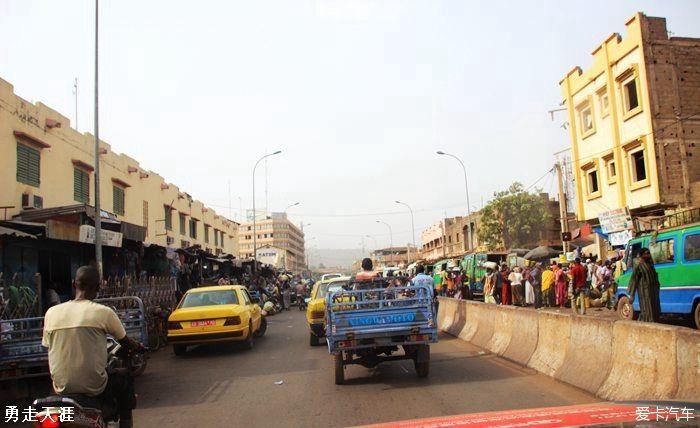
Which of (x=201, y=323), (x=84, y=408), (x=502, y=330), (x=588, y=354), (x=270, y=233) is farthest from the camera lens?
(x=270, y=233)

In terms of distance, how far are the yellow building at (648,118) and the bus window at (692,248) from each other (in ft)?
38.4

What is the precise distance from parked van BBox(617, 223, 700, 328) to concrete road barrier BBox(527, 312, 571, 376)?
3.87 meters

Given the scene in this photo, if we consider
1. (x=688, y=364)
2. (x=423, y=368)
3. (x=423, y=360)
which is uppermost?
(x=688, y=364)

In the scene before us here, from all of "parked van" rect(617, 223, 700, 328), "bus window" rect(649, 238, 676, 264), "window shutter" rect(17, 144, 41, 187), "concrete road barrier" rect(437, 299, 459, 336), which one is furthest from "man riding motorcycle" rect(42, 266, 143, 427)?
"window shutter" rect(17, 144, 41, 187)

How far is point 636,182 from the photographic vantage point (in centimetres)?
2347

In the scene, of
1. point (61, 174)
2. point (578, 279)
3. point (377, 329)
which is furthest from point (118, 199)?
point (377, 329)

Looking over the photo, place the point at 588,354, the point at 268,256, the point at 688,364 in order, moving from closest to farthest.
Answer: the point at 688,364, the point at 588,354, the point at 268,256

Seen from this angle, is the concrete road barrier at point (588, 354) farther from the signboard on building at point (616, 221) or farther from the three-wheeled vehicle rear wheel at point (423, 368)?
the signboard on building at point (616, 221)

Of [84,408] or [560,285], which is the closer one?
[84,408]

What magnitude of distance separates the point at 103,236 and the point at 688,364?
13763mm

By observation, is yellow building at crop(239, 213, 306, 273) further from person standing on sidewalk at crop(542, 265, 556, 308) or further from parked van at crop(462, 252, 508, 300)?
person standing on sidewalk at crop(542, 265, 556, 308)

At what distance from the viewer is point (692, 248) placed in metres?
11.5

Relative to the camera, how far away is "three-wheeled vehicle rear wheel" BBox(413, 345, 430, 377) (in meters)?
8.31

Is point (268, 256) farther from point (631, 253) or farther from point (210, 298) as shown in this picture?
point (631, 253)
